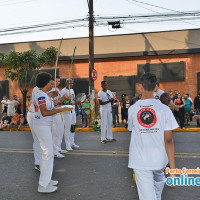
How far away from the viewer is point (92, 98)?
15156 millimetres

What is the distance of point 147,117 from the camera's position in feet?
9.62

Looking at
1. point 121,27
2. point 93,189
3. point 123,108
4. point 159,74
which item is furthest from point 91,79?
point 93,189

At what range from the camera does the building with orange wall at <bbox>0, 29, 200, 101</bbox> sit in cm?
1844

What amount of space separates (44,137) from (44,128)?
5.9 inches

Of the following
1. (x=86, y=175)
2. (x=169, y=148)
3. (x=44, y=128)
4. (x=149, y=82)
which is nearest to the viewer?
(x=169, y=148)

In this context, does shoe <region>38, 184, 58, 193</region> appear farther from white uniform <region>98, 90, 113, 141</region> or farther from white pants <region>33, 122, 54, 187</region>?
white uniform <region>98, 90, 113, 141</region>

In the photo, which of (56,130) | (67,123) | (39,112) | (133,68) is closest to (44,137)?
(39,112)

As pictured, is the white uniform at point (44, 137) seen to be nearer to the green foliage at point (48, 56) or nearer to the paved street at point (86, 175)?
the paved street at point (86, 175)

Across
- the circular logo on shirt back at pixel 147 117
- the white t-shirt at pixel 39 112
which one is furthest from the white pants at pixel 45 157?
the circular logo on shirt back at pixel 147 117

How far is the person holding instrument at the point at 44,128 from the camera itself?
464cm

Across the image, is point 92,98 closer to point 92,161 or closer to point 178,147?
point 178,147

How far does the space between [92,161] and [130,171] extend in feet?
4.11

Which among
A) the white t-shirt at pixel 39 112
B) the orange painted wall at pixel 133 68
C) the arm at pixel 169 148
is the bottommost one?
the arm at pixel 169 148

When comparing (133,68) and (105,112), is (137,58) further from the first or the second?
(105,112)
